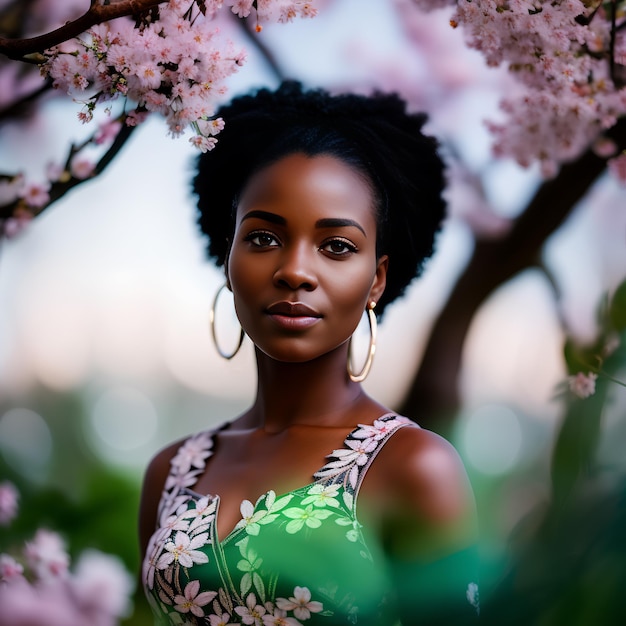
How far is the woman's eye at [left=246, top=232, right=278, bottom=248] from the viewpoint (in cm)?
133

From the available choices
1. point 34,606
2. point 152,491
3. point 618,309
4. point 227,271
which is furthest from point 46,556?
point 618,309

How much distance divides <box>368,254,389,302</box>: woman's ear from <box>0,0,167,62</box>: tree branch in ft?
1.77

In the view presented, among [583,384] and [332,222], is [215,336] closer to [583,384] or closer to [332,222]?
[332,222]

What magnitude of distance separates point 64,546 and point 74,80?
44.1 inches

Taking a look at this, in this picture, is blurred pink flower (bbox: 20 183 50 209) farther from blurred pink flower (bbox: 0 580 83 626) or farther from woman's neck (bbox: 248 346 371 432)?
blurred pink flower (bbox: 0 580 83 626)

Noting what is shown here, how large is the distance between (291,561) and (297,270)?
16.1 inches

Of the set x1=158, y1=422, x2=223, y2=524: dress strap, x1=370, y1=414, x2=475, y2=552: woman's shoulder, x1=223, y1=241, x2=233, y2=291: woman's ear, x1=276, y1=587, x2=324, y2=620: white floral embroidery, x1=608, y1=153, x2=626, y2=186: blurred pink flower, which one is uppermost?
x1=608, y1=153, x2=626, y2=186: blurred pink flower

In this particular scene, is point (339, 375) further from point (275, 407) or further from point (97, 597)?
point (97, 597)

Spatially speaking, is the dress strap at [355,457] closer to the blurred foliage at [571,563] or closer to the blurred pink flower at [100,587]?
the blurred foliage at [571,563]

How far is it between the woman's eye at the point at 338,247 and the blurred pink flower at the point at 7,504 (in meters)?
1.00

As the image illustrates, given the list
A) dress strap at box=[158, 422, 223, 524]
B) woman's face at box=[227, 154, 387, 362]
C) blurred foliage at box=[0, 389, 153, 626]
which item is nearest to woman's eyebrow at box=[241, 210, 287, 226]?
woman's face at box=[227, 154, 387, 362]

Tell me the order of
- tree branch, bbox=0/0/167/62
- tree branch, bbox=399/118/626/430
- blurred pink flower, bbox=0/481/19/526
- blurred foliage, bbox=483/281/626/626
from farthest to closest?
blurred pink flower, bbox=0/481/19/526
tree branch, bbox=399/118/626/430
tree branch, bbox=0/0/167/62
blurred foliage, bbox=483/281/626/626

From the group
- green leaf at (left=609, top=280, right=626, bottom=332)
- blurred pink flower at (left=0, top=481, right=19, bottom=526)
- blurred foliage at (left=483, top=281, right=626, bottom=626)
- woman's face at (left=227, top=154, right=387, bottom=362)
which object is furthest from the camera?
blurred pink flower at (left=0, top=481, right=19, bottom=526)

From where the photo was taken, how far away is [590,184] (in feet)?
5.64
